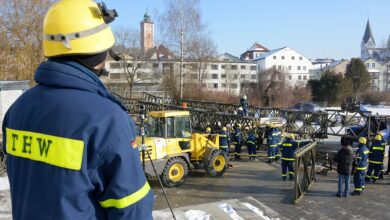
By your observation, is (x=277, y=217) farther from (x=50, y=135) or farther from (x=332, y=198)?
(x=50, y=135)

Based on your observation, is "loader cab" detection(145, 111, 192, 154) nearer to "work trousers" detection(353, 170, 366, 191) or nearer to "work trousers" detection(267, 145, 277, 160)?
"work trousers" detection(267, 145, 277, 160)

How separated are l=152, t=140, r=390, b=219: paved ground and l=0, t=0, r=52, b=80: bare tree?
16.0m

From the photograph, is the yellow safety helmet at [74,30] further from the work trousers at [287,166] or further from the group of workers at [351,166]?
the work trousers at [287,166]

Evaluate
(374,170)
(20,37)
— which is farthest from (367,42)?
(374,170)

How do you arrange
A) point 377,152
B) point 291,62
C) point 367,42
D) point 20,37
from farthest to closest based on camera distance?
point 367,42 < point 291,62 < point 20,37 < point 377,152

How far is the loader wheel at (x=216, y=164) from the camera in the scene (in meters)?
11.4

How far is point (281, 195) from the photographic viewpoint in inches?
382

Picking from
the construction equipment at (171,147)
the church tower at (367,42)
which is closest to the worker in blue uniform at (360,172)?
the construction equipment at (171,147)

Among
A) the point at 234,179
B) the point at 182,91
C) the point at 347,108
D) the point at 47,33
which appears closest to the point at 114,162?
the point at 47,33

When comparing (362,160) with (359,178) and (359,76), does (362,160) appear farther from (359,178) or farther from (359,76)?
(359,76)

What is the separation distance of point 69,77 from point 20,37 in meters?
24.6

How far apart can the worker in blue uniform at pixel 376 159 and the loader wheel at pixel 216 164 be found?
177 inches

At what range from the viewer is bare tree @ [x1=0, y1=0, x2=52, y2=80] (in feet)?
74.4

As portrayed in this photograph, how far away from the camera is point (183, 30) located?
1262 inches
